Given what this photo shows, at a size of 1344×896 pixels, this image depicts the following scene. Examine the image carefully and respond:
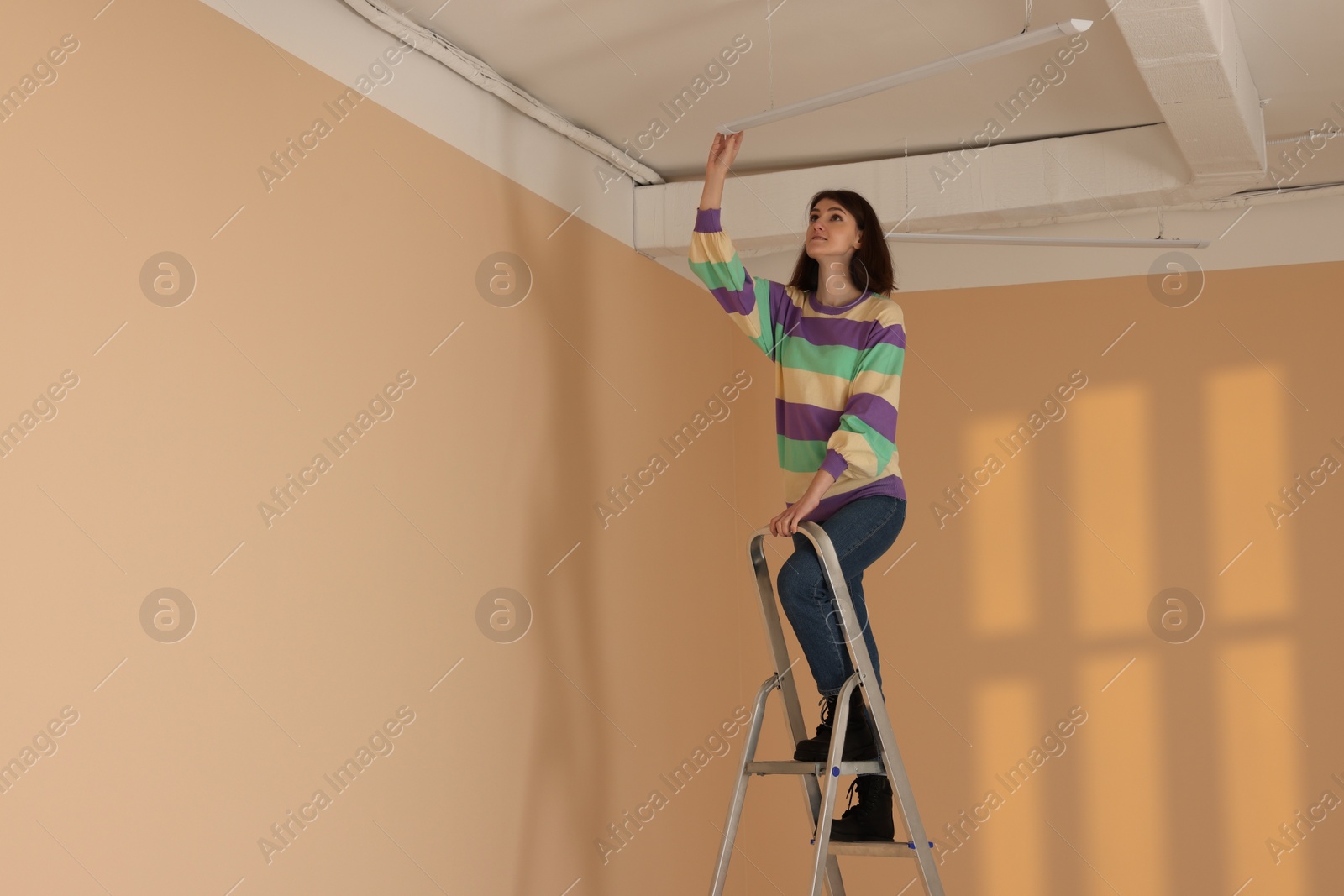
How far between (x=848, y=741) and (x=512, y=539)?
3.39 ft

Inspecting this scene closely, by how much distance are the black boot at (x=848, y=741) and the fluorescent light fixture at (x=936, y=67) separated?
47.8 inches

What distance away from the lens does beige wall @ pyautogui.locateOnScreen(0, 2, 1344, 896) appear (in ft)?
6.25

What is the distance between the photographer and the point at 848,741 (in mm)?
2408

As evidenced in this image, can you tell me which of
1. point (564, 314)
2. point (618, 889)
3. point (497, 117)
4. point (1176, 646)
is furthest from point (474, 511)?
point (1176, 646)

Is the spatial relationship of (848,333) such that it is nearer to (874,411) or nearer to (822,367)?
(822,367)

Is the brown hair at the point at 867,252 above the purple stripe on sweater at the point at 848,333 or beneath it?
above

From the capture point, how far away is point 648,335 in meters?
3.86

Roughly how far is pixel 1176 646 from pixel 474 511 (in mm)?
2517

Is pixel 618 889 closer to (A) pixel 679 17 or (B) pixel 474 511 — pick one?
(B) pixel 474 511

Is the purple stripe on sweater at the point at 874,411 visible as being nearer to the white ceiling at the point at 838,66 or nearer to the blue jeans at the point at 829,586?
the blue jeans at the point at 829,586

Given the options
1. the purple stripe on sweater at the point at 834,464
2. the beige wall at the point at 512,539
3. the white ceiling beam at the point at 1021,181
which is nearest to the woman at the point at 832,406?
the purple stripe on sweater at the point at 834,464

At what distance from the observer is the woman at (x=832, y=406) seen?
2400 millimetres

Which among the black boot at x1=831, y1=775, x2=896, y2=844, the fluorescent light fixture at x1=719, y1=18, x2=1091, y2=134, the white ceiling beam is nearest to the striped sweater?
the fluorescent light fixture at x1=719, y1=18, x2=1091, y2=134

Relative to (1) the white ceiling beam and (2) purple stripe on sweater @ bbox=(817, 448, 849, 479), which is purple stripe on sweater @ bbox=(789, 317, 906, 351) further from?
(1) the white ceiling beam
